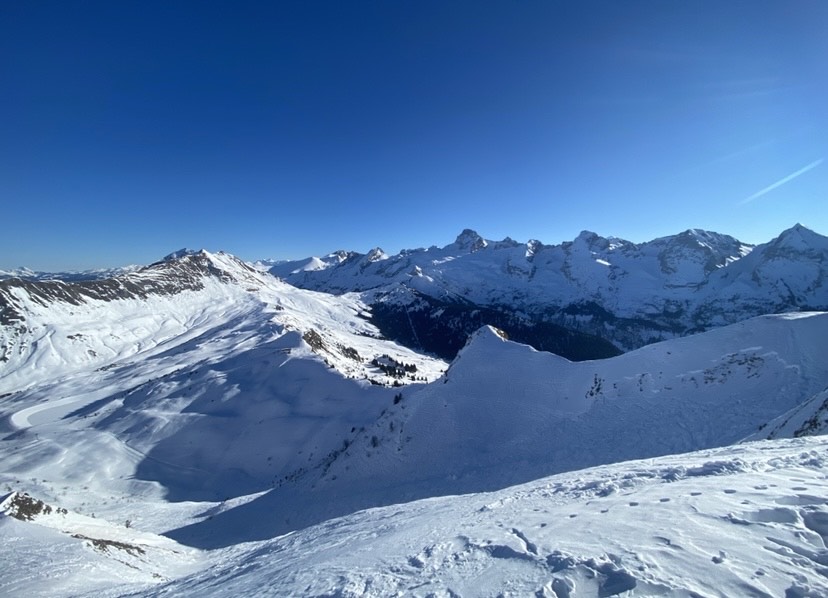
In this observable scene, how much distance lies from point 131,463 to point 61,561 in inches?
1409

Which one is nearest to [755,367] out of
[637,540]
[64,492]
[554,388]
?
[554,388]

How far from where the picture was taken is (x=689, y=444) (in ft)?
66.1

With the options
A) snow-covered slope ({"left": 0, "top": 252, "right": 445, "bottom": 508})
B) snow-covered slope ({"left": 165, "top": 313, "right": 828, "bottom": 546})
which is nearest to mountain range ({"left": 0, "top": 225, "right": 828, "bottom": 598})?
snow-covered slope ({"left": 165, "top": 313, "right": 828, "bottom": 546})

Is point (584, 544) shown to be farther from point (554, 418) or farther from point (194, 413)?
point (194, 413)

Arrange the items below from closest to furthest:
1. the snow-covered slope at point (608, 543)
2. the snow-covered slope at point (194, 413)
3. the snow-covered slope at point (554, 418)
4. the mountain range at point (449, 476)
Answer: the snow-covered slope at point (608, 543), the mountain range at point (449, 476), the snow-covered slope at point (554, 418), the snow-covered slope at point (194, 413)

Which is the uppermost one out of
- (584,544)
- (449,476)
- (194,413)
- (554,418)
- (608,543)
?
(608,543)

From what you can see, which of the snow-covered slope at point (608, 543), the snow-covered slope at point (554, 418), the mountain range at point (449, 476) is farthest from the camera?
the snow-covered slope at point (554, 418)

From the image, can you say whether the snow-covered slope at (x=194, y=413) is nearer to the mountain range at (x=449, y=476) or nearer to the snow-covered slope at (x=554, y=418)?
the mountain range at (x=449, y=476)

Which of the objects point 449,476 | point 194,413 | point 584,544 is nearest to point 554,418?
point 449,476

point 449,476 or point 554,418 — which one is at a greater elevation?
point 554,418

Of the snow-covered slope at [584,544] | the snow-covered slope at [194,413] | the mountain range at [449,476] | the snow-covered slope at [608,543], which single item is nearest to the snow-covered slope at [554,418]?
the mountain range at [449,476]

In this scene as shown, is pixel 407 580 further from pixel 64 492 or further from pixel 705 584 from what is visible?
pixel 64 492

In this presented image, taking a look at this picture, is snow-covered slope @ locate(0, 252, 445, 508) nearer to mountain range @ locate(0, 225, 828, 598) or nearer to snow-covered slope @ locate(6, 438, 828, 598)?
mountain range @ locate(0, 225, 828, 598)

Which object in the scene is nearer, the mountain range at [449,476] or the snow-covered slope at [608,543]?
the snow-covered slope at [608,543]
